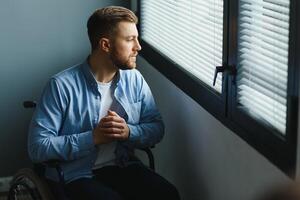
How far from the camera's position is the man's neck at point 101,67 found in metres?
2.23

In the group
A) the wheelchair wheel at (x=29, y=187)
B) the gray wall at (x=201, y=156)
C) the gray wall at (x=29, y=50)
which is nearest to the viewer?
the gray wall at (x=201, y=156)

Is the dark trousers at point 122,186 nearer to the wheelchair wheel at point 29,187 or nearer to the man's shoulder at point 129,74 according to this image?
the wheelchair wheel at point 29,187

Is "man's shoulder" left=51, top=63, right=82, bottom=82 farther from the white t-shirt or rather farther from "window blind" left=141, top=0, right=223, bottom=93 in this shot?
"window blind" left=141, top=0, right=223, bottom=93

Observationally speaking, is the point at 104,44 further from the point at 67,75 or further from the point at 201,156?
the point at 201,156

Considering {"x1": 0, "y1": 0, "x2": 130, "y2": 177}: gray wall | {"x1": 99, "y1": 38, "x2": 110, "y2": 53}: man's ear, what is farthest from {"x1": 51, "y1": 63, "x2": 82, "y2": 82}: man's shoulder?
{"x1": 0, "y1": 0, "x2": 130, "y2": 177}: gray wall

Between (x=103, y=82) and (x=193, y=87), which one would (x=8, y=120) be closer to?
(x=103, y=82)

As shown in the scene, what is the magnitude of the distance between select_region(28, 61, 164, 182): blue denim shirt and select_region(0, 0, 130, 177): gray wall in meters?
0.88

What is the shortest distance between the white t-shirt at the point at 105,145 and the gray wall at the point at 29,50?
93 cm

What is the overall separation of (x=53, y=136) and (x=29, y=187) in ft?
0.66

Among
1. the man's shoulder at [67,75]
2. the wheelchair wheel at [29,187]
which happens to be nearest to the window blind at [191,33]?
the man's shoulder at [67,75]

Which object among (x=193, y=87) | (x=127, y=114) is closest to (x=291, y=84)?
(x=193, y=87)

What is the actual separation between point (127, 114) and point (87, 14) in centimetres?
102

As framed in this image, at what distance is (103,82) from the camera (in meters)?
2.24

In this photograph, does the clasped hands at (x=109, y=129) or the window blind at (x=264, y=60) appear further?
the clasped hands at (x=109, y=129)
